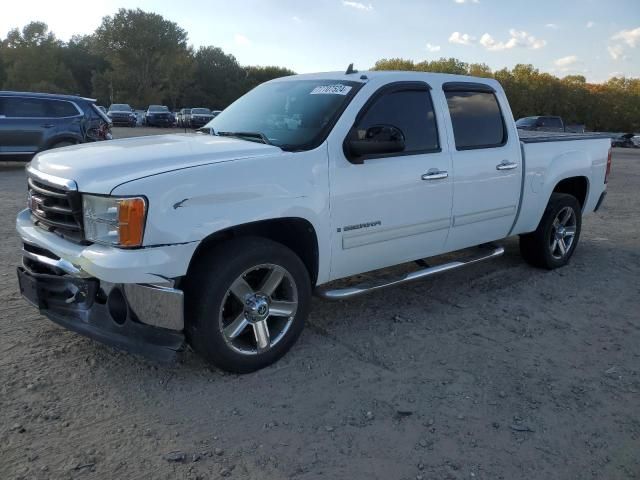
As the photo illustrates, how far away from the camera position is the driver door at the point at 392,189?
4.03 m

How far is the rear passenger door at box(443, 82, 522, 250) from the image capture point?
15.9 feet

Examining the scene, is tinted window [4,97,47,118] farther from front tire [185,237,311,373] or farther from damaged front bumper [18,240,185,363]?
front tire [185,237,311,373]

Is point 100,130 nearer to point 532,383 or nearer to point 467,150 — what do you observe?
point 467,150

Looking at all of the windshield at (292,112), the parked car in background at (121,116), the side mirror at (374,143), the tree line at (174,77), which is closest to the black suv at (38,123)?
the windshield at (292,112)

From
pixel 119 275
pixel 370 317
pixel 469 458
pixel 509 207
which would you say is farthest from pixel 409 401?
pixel 509 207

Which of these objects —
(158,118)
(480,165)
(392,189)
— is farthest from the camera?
(158,118)

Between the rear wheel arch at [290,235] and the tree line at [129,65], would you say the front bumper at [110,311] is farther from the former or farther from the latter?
the tree line at [129,65]

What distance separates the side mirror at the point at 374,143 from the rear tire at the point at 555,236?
2.70 metres

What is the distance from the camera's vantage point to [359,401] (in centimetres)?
341

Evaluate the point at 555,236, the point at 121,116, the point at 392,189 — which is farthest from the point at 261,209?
the point at 121,116

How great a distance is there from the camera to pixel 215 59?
79625 millimetres

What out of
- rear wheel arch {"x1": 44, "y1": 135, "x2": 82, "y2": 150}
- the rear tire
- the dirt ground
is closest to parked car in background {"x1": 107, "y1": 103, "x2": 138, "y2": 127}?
rear wheel arch {"x1": 44, "y1": 135, "x2": 82, "y2": 150}

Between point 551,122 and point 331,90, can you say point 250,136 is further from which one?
point 551,122

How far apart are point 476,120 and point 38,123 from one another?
1119cm
